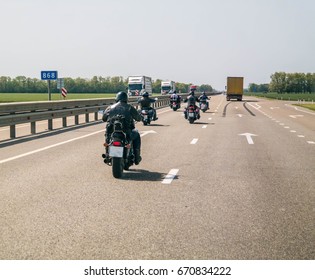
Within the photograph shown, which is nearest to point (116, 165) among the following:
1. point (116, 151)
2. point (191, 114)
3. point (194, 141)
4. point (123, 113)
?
point (116, 151)

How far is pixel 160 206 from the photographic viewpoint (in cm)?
640

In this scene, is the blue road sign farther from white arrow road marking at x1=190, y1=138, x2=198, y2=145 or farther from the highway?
the highway

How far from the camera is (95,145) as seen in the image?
45.0 feet

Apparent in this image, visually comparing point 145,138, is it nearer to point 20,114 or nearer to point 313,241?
point 20,114

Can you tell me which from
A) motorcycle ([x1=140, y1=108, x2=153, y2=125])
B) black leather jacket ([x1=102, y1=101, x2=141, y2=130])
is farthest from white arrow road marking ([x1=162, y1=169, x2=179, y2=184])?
motorcycle ([x1=140, y1=108, x2=153, y2=125])

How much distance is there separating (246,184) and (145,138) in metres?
7.92

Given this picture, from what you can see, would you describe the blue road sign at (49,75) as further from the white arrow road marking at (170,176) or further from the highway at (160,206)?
the white arrow road marking at (170,176)

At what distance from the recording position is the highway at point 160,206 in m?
4.66

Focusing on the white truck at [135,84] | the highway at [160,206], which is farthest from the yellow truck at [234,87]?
the highway at [160,206]

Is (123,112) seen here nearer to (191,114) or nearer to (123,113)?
(123,113)

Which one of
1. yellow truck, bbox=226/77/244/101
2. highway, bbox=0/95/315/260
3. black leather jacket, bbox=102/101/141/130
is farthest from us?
yellow truck, bbox=226/77/244/101

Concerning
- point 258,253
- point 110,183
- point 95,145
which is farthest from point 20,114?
point 258,253

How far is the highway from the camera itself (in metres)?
4.66
